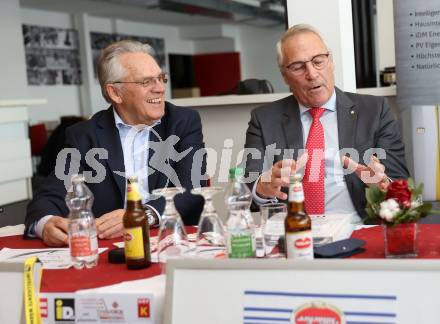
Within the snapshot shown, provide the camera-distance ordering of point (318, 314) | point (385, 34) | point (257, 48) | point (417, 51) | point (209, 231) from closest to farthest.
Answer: point (318, 314) → point (209, 231) → point (417, 51) → point (385, 34) → point (257, 48)

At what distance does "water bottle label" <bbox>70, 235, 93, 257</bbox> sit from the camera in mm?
1823

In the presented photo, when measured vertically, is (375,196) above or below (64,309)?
above

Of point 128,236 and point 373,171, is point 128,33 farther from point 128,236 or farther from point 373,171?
point 128,236

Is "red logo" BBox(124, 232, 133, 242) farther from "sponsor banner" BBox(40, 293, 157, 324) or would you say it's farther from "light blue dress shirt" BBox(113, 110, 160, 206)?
"light blue dress shirt" BBox(113, 110, 160, 206)

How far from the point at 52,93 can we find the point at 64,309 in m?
12.8

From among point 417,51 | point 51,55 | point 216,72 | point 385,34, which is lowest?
point 417,51

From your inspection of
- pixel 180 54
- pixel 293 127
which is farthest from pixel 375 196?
pixel 180 54

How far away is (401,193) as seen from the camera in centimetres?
165

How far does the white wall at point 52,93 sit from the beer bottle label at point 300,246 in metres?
11.5

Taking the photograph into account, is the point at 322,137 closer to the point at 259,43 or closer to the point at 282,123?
the point at 282,123

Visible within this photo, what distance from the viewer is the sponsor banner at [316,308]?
1334 millimetres

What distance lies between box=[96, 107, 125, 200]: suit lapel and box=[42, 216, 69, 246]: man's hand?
1.32 feet

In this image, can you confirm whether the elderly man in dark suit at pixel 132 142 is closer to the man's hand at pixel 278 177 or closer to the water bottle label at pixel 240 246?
the man's hand at pixel 278 177

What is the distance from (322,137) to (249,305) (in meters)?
1.50
